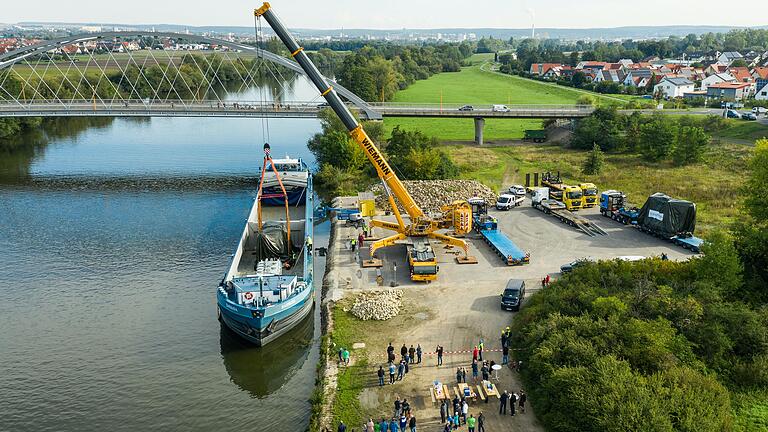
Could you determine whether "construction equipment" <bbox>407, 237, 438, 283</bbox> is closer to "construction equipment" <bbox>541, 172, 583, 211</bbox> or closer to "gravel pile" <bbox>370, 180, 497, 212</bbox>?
"gravel pile" <bbox>370, 180, 497, 212</bbox>

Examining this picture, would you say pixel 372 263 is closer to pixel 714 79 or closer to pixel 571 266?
pixel 571 266

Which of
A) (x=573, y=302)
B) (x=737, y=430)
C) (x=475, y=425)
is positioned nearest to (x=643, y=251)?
(x=573, y=302)

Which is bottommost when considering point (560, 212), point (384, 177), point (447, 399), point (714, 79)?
point (447, 399)

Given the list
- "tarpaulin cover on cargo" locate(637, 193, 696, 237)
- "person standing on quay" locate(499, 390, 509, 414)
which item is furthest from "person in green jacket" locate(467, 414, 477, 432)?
"tarpaulin cover on cargo" locate(637, 193, 696, 237)

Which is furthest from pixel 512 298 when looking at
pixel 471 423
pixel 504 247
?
pixel 471 423

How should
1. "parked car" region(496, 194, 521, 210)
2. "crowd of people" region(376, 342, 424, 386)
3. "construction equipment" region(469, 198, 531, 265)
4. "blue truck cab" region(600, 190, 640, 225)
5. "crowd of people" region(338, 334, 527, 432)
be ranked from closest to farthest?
1. "crowd of people" region(338, 334, 527, 432)
2. "crowd of people" region(376, 342, 424, 386)
3. "construction equipment" region(469, 198, 531, 265)
4. "blue truck cab" region(600, 190, 640, 225)
5. "parked car" region(496, 194, 521, 210)

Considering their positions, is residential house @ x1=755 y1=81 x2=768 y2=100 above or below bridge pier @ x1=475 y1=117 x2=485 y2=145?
above
